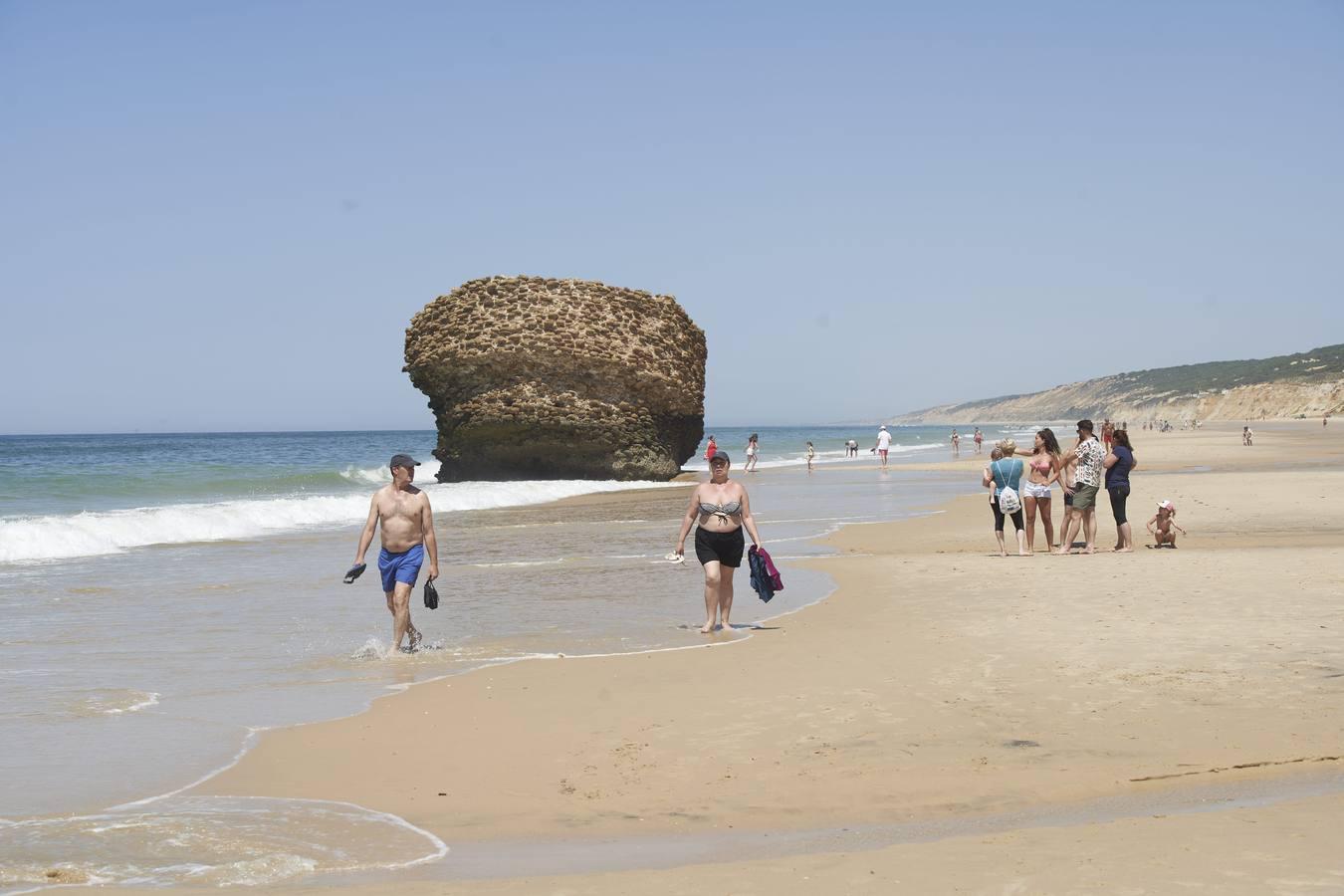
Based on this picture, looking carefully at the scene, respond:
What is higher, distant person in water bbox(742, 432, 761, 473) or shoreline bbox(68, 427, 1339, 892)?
distant person in water bbox(742, 432, 761, 473)

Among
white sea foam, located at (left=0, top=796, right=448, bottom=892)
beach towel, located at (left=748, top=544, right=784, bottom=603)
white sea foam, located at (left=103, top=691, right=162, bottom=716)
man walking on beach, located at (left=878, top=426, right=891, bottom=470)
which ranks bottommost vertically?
white sea foam, located at (left=0, top=796, right=448, bottom=892)

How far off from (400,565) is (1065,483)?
8418 mm

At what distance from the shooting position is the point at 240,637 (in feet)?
31.2

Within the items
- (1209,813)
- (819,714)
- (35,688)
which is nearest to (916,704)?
(819,714)

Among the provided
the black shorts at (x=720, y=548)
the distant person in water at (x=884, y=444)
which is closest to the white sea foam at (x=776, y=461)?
the distant person in water at (x=884, y=444)

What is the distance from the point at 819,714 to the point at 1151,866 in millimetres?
2479

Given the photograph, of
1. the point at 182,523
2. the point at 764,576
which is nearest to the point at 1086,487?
the point at 764,576

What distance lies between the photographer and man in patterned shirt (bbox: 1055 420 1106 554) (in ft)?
44.8

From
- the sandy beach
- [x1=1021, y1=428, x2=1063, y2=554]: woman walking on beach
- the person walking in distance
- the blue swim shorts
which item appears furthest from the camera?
the person walking in distance

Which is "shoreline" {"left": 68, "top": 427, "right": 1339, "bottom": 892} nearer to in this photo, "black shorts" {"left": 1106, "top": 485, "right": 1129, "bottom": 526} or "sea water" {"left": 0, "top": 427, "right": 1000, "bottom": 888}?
"sea water" {"left": 0, "top": 427, "right": 1000, "bottom": 888}

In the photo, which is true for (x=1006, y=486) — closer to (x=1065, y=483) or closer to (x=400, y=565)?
(x=1065, y=483)

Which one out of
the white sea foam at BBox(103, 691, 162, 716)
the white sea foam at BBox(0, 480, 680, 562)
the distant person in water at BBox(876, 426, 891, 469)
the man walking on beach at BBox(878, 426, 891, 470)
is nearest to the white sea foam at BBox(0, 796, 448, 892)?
the white sea foam at BBox(103, 691, 162, 716)

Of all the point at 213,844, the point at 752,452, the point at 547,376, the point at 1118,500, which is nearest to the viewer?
the point at 213,844

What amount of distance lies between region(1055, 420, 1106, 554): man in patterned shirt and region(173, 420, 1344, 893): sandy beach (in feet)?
13.2
